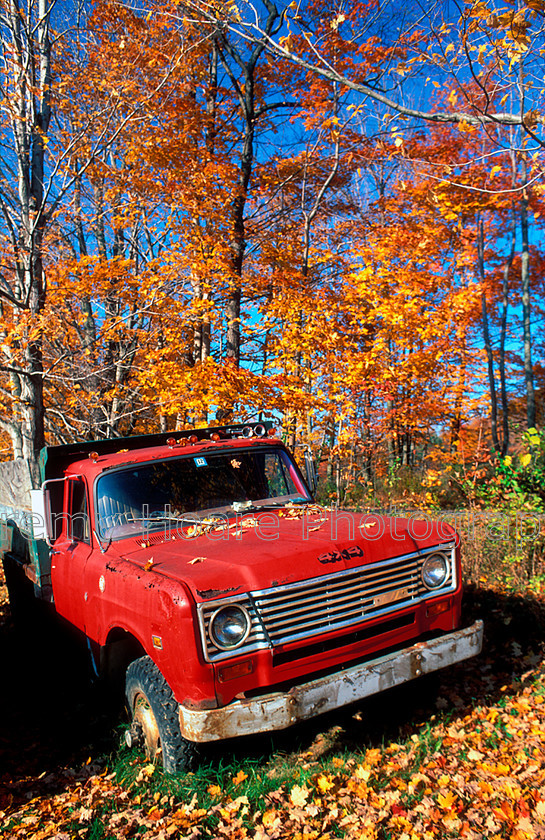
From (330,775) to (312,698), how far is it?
697mm

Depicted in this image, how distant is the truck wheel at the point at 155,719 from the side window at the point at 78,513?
4.47 ft

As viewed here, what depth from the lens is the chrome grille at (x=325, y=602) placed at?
3.22 m

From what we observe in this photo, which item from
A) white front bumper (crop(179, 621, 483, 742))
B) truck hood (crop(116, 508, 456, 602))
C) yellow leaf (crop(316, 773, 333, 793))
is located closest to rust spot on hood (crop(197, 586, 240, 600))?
truck hood (crop(116, 508, 456, 602))

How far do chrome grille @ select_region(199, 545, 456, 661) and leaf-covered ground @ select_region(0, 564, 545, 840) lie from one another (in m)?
0.91

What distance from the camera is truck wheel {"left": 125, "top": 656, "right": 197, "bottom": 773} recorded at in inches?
132

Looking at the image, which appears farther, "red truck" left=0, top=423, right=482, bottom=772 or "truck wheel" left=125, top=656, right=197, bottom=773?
"truck wheel" left=125, top=656, right=197, bottom=773

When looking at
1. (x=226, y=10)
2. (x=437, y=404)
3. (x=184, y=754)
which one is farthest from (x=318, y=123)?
(x=184, y=754)

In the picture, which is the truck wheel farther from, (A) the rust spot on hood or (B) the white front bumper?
(A) the rust spot on hood

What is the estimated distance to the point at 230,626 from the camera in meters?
3.20

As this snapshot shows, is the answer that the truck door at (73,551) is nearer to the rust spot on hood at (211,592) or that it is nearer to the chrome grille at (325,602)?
the rust spot on hood at (211,592)

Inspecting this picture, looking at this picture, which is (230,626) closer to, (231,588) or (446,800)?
(231,588)

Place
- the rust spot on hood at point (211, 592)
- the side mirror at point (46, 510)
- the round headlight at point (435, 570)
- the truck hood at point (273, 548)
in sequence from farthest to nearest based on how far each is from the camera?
the side mirror at point (46, 510), the round headlight at point (435, 570), the truck hood at point (273, 548), the rust spot on hood at point (211, 592)

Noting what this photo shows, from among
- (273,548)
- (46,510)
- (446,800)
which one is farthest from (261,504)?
(446,800)

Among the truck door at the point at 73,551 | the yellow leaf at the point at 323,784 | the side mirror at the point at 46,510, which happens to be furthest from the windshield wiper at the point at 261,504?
the yellow leaf at the point at 323,784
